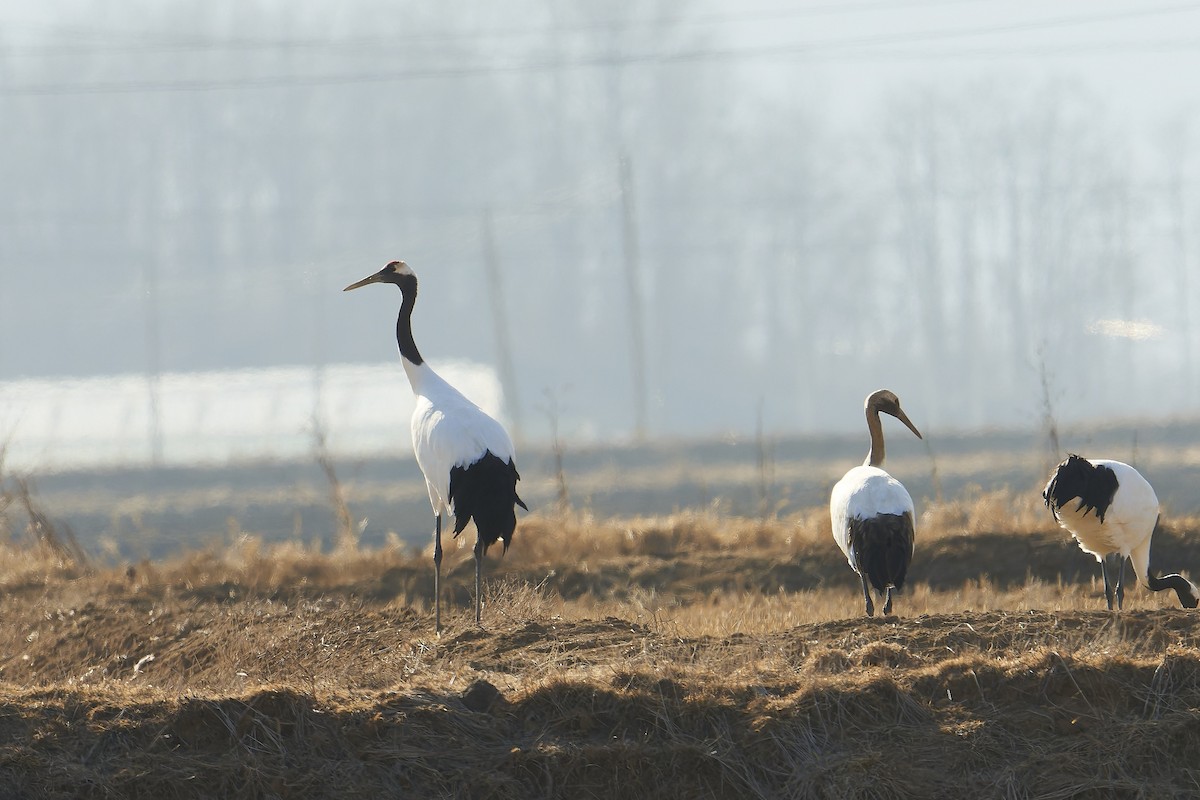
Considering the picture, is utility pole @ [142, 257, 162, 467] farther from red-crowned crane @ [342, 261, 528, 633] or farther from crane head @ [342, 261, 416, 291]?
red-crowned crane @ [342, 261, 528, 633]

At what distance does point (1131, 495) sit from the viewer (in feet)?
34.9

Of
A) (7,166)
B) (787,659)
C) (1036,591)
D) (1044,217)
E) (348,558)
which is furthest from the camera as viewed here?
(7,166)

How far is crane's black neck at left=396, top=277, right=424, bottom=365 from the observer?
11.6 metres

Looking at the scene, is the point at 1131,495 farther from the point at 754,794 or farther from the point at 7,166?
the point at 7,166

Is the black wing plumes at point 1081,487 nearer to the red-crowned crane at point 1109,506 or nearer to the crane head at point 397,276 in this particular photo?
the red-crowned crane at point 1109,506

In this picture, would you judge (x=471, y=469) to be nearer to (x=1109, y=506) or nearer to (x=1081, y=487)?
(x=1081, y=487)

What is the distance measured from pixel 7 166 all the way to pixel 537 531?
162 feet

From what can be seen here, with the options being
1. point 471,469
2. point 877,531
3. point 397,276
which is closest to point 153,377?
point 397,276

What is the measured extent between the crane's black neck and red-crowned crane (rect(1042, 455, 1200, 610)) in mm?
4607

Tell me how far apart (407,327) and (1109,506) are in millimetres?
5188

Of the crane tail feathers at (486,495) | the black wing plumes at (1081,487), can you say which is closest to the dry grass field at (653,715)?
the crane tail feathers at (486,495)

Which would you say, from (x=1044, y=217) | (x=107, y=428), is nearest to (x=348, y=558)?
(x=107, y=428)

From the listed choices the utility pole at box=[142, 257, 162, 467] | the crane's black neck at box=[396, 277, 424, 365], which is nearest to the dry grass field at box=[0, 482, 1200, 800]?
the crane's black neck at box=[396, 277, 424, 365]

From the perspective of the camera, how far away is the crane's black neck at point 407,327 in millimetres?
11625
